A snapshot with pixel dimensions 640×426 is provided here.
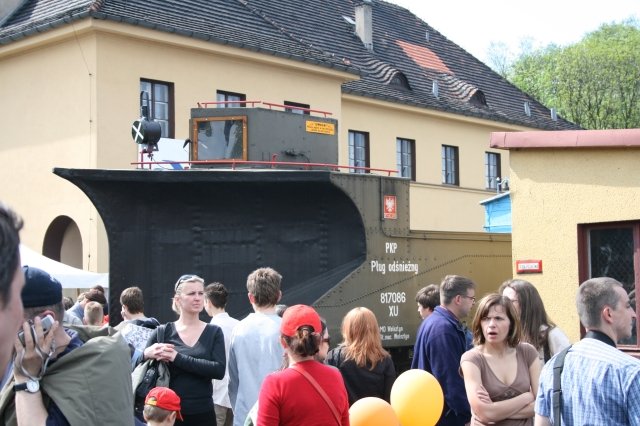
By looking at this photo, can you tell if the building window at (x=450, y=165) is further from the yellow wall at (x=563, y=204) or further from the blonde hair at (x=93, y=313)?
the blonde hair at (x=93, y=313)

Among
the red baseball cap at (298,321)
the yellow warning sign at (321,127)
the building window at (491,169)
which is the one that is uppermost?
the building window at (491,169)

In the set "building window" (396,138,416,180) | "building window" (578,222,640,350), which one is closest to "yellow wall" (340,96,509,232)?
"building window" (396,138,416,180)

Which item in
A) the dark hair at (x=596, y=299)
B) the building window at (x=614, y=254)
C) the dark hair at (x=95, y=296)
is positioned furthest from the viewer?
the dark hair at (x=95, y=296)

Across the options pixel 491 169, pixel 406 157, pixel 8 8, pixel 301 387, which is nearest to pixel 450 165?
pixel 406 157

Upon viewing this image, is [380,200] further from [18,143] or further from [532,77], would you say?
[532,77]

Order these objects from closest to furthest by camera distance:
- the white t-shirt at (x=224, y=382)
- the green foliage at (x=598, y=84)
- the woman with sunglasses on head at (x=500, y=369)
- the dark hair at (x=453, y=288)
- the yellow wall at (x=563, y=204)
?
the woman with sunglasses on head at (x=500, y=369), the dark hair at (x=453, y=288), the white t-shirt at (x=224, y=382), the yellow wall at (x=563, y=204), the green foliage at (x=598, y=84)

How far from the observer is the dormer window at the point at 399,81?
3216cm

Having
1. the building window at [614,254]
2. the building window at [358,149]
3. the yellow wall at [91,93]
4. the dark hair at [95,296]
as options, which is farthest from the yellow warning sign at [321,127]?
the building window at [358,149]

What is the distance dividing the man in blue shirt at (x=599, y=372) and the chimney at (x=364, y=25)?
29777 mm

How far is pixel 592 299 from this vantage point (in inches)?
176

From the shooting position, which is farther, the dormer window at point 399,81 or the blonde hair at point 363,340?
the dormer window at point 399,81

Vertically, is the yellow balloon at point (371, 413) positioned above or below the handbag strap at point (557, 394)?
below

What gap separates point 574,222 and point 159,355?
594cm

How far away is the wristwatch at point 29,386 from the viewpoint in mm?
3428
